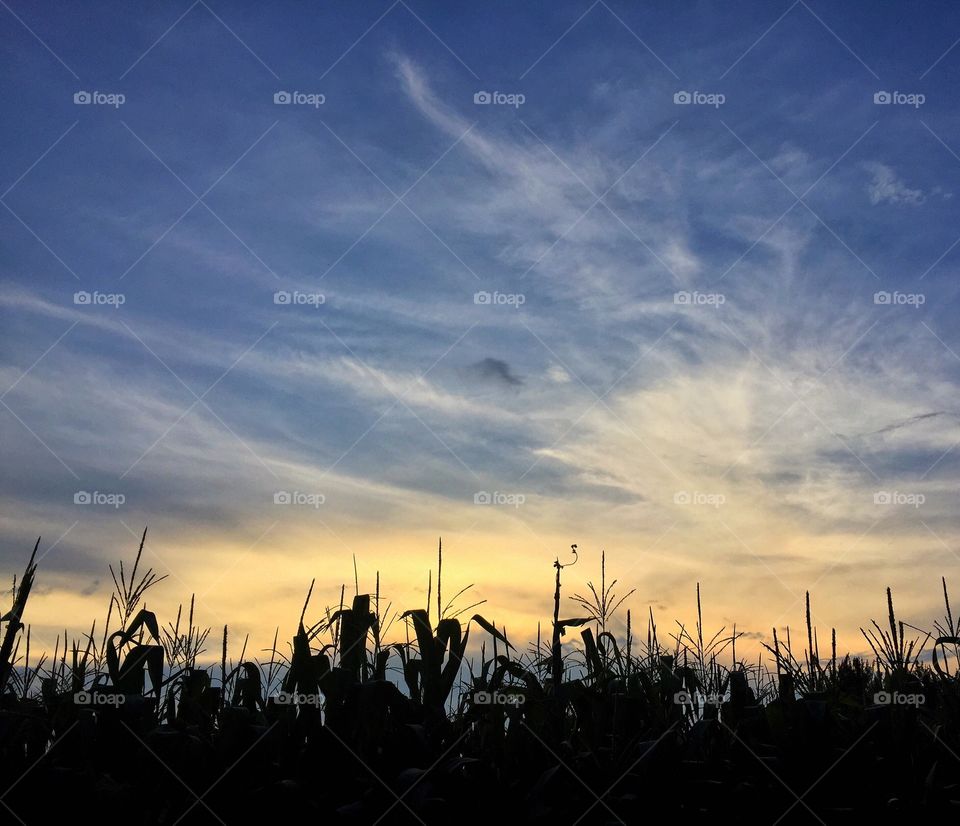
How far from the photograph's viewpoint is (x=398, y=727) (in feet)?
18.6

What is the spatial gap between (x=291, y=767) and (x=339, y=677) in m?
0.65

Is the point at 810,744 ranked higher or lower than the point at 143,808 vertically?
higher

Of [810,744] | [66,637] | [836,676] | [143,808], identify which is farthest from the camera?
[836,676]

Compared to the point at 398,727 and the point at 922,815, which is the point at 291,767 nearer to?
the point at 398,727

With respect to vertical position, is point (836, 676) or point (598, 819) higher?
point (836, 676)

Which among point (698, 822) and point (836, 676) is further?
point (836, 676)

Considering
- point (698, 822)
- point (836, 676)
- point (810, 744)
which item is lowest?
point (698, 822)

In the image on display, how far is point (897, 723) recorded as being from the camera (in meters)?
6.21

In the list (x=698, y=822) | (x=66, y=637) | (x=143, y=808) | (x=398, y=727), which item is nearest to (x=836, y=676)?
(x=698, y=822)

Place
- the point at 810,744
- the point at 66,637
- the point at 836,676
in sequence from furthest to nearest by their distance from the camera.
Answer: the point at 836,676, the point at 66,637, the point at 810,744

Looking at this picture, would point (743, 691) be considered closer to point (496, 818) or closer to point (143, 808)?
point (496, 818)

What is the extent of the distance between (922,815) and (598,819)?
2220 millimetres

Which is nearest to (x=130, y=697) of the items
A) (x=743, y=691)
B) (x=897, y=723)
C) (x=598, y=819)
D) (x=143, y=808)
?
(x=143, y=808)

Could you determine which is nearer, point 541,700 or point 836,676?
point 541,700
